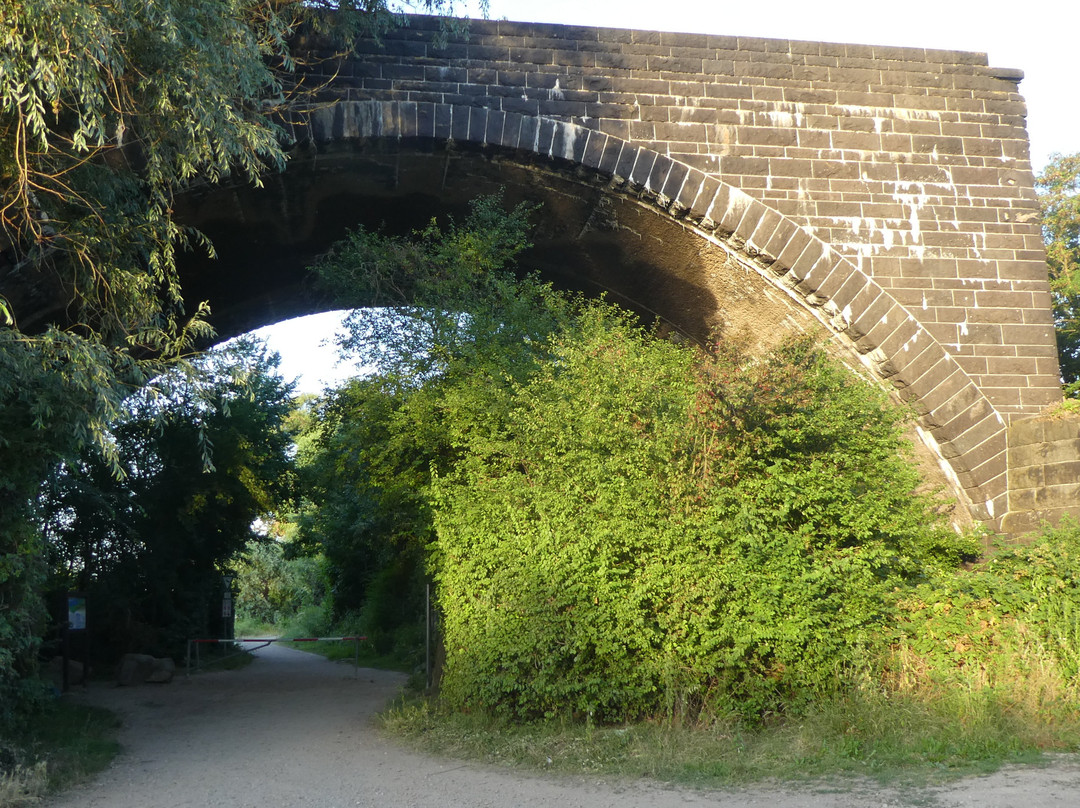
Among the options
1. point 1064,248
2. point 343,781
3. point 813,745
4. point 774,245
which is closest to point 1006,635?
point 813,745

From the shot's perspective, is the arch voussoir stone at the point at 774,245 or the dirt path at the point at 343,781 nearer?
the dirt path at the point at 343,781

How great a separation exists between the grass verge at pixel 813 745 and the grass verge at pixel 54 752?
281 cm

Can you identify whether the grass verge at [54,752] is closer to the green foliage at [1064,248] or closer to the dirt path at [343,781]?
the dirt path at [343,781]

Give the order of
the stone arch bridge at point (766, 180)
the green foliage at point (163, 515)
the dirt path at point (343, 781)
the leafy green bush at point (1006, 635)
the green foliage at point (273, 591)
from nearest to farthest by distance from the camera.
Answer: the dirt path at point (343, 781) → the leafy green bush at point (1006, 635) → the stone arch bridge at point (766, 180) → the green foliage at point (163, 515) → the green foliage at point (273, 591)

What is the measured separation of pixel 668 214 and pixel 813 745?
690 centimetres

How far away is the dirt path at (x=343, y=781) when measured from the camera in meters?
5.69

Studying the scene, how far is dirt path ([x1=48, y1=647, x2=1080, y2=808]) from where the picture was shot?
5.69 metres

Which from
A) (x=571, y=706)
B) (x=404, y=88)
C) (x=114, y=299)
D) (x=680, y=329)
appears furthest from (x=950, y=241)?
(x=114, y=299)

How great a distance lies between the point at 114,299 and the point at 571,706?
517 cm

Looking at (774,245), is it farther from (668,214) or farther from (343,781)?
(343,781)

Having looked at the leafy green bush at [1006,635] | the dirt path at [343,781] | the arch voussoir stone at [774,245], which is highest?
the arch voussoir stone at [774,245]

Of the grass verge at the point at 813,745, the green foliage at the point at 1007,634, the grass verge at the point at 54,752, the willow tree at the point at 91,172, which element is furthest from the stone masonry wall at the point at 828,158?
the grass verge at the point at 54,752

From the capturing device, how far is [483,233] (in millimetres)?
11430

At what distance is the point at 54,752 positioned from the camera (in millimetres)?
7582
